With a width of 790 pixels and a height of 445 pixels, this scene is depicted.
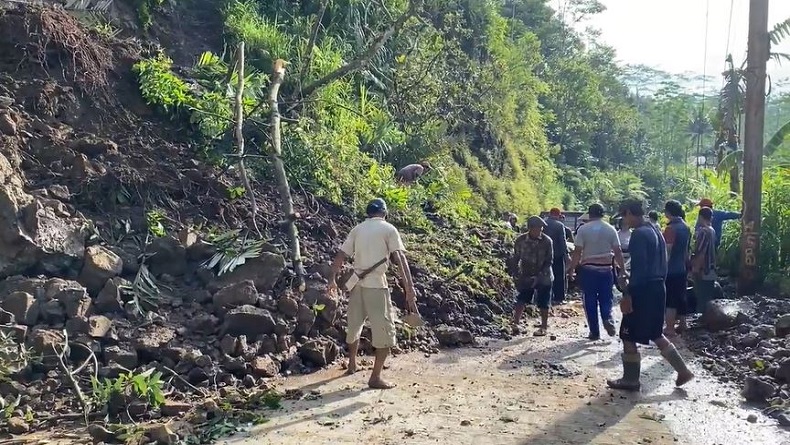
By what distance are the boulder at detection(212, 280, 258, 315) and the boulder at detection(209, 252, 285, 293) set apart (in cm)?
35

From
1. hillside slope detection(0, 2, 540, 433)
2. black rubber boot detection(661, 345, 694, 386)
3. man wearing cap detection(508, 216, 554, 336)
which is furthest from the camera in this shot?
man wearing cap detection(508, 216, 554, 336)

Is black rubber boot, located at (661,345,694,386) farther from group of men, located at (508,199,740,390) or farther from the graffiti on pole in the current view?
the graffiti on pole

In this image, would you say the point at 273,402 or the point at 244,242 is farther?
the point at 244,242

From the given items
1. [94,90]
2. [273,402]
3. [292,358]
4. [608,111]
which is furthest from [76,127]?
[608,111]

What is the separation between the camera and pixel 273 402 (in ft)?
20.8

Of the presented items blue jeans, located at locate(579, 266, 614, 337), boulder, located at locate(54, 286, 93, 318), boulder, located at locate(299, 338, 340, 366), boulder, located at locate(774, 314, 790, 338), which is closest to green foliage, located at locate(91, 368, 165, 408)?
boulder, located at locate(54, 286, 93, 318)

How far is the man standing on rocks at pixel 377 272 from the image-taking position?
7.02 m

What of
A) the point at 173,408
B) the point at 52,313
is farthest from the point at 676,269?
the point at 52,313

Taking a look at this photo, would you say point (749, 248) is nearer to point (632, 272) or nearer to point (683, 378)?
point (683, 378)

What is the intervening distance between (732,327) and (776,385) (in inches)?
103

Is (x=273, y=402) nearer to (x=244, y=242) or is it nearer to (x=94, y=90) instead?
(x=244, y=242)

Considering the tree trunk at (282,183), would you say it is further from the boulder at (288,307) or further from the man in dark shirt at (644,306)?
the man in dark shirt at (644,306)

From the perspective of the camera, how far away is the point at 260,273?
27.5 feet

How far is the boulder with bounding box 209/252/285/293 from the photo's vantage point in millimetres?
8266
